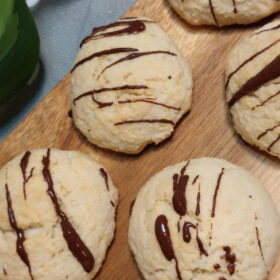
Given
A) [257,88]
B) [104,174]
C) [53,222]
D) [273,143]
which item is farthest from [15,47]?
[273,143]

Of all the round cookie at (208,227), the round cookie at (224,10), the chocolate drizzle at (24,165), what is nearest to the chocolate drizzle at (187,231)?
the round cookie at (208,227)

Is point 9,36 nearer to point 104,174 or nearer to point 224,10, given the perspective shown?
point 104,174

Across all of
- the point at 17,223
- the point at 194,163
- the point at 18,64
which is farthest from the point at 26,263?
the point at 18,64

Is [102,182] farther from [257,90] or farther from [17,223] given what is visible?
[257,90]

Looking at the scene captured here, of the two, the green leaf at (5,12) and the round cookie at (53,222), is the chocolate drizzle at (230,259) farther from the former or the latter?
the green leaf at (5,12)

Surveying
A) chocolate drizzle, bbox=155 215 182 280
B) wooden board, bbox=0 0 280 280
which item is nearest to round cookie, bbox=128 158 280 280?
chocolate drizzle, bbox=155 215 182 280

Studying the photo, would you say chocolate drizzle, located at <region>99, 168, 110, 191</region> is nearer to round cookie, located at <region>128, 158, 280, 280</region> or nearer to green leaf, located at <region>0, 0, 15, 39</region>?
round cookie, located at <region>128, 158, 280, 280</region>
